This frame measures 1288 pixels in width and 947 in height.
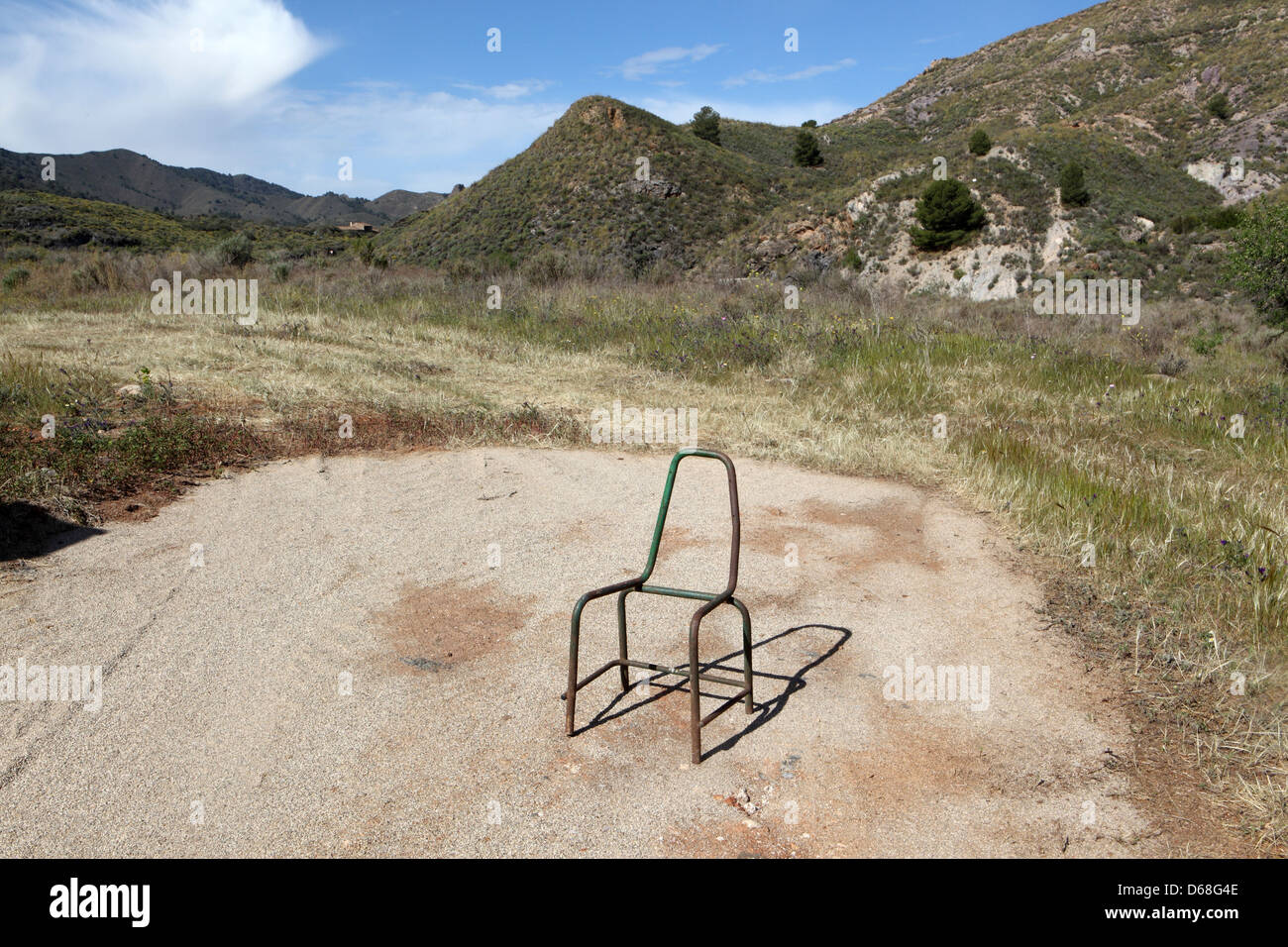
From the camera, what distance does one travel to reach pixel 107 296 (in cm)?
1527

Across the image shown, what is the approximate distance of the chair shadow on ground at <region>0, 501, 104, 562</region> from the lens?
534 cm

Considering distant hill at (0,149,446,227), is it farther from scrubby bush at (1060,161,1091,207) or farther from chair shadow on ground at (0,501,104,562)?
chair shadow on ground at (0,501,104,562)

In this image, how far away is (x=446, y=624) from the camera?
15.1 ft

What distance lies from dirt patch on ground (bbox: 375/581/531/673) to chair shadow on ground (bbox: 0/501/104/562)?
252 cm

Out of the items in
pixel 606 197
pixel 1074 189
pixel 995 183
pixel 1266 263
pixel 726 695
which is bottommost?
pixel 726 695

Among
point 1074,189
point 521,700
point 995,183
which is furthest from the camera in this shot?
point 995,183

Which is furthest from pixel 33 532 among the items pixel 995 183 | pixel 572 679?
pixel 995 183

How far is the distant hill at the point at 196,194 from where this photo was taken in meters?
112

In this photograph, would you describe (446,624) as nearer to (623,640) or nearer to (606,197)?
(623,640)

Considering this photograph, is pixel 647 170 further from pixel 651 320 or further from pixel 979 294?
pixel 651 320

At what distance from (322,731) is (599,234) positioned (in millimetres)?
41381

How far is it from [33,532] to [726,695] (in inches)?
193

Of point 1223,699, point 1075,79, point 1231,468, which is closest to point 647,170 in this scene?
point 1075,79

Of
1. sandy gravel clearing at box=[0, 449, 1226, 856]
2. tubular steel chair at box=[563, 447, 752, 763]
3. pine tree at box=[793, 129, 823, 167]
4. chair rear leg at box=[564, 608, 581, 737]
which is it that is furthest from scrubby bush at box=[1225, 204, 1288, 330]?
pine tree at box=[793, 129, 823, 167]
